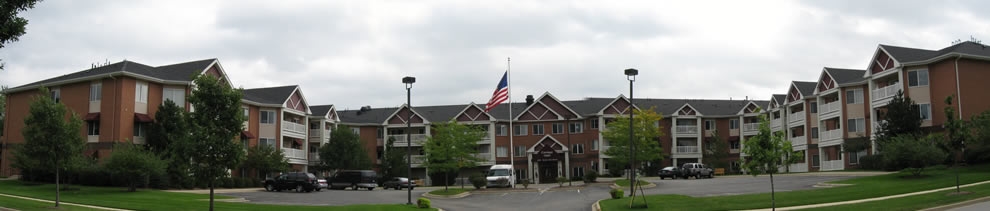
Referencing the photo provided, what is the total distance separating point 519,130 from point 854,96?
100ft

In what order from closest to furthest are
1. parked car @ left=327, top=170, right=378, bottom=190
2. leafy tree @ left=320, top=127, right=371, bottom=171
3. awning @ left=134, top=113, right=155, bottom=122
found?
1. awning @ left=134, top=113, right=155, bottom=122
2. parked car @ left=327, top=170, right=378, bottom=190
3. leafy tree @ left=320, top=127, right=371, bottom=171

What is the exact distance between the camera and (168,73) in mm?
53594

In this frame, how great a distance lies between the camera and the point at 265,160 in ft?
182

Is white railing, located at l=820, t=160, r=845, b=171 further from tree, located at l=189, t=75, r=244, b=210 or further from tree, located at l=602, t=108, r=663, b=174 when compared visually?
tree, located at l=189, t=75, r=244, b=210

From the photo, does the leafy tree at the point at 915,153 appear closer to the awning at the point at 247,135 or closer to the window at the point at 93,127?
the awning at the point at 247,135

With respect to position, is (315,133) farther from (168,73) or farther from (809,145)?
(809,145)

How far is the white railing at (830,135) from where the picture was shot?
60.1m

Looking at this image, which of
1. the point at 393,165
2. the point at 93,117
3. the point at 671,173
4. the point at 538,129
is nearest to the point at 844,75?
the point at 671,173

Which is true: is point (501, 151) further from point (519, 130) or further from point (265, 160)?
point (265, 160)

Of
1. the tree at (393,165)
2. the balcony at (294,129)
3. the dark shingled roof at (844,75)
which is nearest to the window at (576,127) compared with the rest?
the tree at (393,165)

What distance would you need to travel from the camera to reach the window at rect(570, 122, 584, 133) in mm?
76562

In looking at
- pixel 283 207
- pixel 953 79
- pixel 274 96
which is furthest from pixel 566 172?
pixel 283 207

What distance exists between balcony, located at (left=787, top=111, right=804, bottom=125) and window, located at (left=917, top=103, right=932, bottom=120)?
18141 mm

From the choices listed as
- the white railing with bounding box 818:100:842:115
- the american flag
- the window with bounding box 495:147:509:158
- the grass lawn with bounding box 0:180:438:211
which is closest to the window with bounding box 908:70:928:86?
the white railing with bounding box 818:100:842:115
